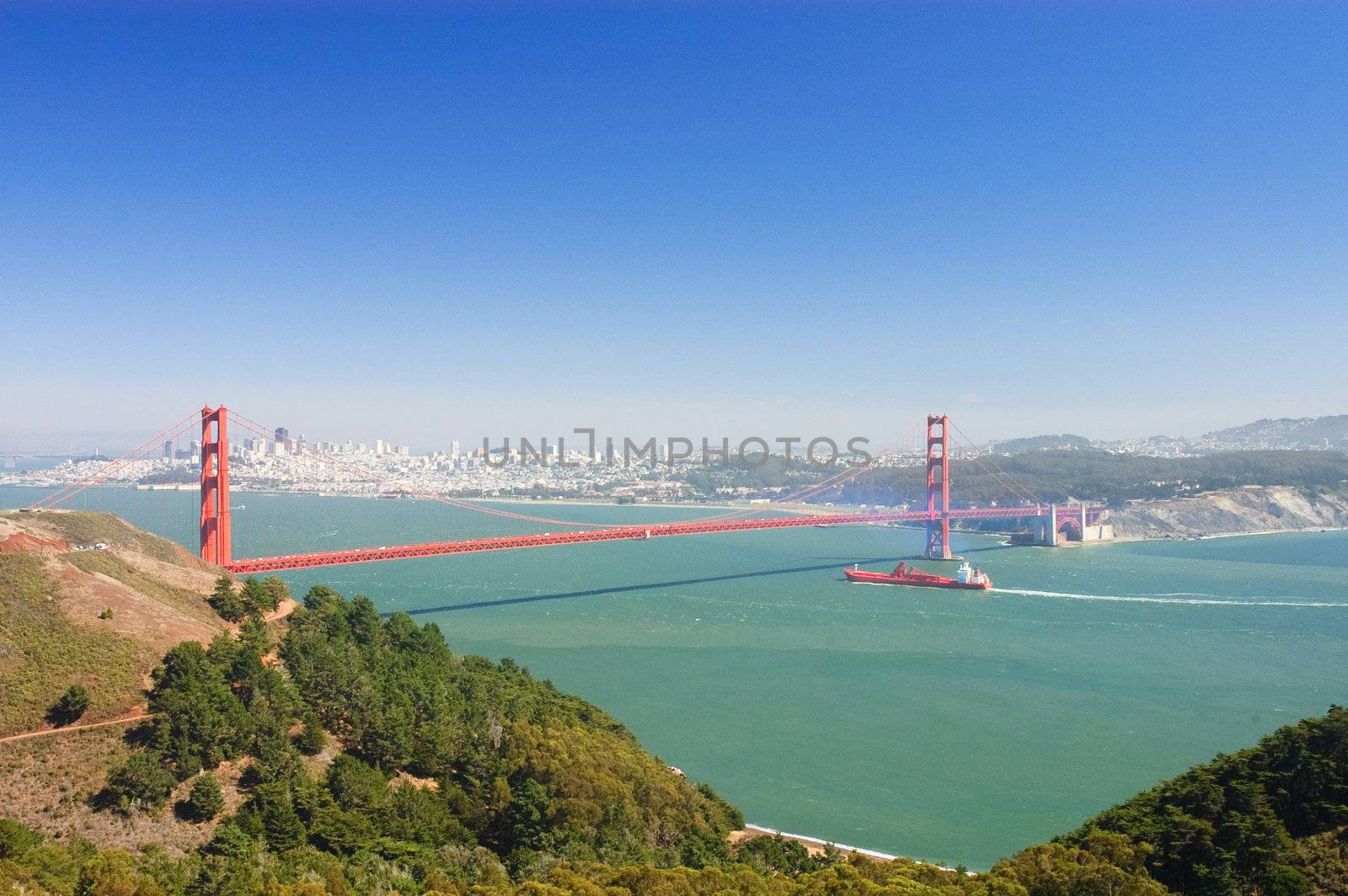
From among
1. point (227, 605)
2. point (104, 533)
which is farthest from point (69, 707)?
point (104, 533)

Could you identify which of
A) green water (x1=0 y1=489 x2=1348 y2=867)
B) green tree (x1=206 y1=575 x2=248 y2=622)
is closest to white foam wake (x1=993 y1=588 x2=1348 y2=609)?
green water (x1=0 y1=489 x2=1348 y2=867)

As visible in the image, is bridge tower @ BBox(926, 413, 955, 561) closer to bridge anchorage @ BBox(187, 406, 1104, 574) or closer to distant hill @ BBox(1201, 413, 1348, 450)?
bridge anchorage @ BBox(187, 406, 1104, 574)

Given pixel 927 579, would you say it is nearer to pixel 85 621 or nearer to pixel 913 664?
pixel 913 664

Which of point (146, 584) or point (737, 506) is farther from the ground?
point (146, 584)

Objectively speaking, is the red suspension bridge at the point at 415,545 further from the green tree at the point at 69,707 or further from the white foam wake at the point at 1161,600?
the green tree at the point at 69,707

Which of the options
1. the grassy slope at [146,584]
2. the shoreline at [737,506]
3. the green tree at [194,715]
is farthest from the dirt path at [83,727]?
the shoreline at [737,506]

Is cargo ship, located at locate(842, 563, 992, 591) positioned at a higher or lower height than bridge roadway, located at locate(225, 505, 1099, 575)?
lower

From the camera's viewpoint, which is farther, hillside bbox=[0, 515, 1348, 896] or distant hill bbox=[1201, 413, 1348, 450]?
distant hill bbox=[1201, 413, 1348, 450]

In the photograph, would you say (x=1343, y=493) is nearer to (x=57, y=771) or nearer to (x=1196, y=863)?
(x=1196, y=863)
